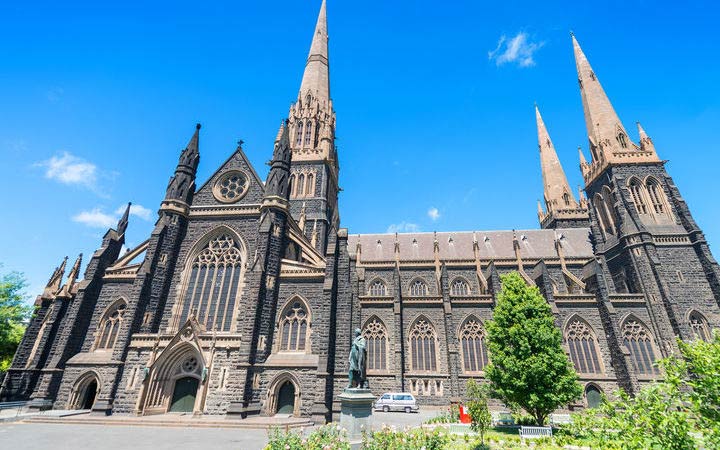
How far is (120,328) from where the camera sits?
19.2 meters

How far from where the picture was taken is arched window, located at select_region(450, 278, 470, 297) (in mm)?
32531

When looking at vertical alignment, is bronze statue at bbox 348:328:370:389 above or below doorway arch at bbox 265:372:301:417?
above

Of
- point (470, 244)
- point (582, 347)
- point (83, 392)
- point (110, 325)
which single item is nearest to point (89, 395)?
point (83, 392)

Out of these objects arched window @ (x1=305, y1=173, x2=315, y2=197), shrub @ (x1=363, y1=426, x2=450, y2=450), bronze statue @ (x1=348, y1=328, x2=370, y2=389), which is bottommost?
shrub @ (x1=363, y1=426, x2=450, y2=450)

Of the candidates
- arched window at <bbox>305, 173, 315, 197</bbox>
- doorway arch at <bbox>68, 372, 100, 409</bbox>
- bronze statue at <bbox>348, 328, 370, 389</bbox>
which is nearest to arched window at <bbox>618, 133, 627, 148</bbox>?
arched window at <bbox>305, 173, 315, 197</bbox>

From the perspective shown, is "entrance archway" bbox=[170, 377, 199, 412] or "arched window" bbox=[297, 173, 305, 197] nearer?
"entrance archway" bbox=[170, 377, 199, 412]

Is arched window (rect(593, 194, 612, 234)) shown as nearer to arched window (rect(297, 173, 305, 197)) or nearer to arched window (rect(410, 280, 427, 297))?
arched window (rect(410, 280, 427, 297))

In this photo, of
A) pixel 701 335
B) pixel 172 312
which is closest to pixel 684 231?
pixel 701 335

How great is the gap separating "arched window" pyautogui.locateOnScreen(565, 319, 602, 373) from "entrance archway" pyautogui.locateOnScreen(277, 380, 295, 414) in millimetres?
20415

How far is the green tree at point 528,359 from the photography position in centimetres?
1582

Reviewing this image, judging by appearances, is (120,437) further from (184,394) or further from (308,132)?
(308,132)

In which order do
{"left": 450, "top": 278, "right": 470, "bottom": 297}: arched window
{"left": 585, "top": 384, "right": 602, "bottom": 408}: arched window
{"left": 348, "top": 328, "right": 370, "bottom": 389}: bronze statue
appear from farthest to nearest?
{"left": 450, "top": 278, "right": 470, "bottom": 297}: arched window < {"left": 585, "top": 384, "right": 602, "bottom": 408}: arched window < {"left": 348, "top": 328, "right": 370, "bottom": 389}: bronze statue

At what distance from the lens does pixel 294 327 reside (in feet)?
62.3

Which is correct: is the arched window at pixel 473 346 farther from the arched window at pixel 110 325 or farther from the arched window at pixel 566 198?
the arched window at pixel 566 198
